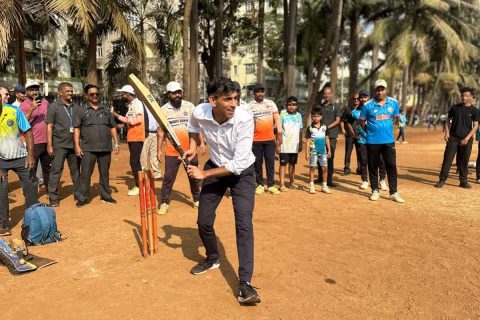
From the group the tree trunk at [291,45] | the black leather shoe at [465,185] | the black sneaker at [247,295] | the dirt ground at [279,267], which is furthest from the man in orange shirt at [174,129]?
the tree trunk at [291,45]

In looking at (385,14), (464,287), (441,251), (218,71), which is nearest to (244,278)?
(464,287)

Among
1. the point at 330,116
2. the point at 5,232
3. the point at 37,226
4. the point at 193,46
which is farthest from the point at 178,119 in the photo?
the point at 193,46

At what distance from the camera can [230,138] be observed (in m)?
3.71

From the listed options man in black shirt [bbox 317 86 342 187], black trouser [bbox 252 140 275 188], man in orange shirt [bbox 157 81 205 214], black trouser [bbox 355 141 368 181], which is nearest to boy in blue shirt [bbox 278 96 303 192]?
black trouser [bbox 252 140 275 188]

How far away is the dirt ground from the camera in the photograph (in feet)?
11.6

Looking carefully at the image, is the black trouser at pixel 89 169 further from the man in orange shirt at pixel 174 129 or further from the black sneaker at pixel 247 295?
the black sneaker at pixel 247 295

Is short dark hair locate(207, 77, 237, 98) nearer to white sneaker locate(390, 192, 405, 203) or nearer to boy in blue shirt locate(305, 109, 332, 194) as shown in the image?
boy in blue shirt locate(305, 109, 332, 194)

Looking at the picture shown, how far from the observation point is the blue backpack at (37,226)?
16.9ft

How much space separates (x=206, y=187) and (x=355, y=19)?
90.9 ft

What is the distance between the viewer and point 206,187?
3.94 metres

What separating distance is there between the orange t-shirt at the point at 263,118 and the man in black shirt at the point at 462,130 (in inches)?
157

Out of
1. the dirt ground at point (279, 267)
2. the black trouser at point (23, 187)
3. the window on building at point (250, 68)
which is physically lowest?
the dirt ground at point (279, 267)

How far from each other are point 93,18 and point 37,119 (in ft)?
15.8

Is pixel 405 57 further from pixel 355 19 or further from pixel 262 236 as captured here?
pixel 262 236
